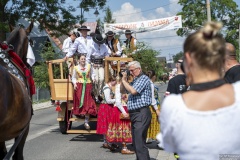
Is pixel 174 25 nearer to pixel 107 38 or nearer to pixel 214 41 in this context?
pixel 107 38

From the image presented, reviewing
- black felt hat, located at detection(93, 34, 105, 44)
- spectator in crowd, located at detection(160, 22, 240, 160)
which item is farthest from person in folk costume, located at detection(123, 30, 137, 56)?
spectator in crowd, located at detection(160, 22, 240, 160)

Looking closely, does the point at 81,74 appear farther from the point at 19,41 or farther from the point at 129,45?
the point at 19,41

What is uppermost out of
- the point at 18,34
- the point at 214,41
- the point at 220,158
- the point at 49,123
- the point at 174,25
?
the point at 174,25

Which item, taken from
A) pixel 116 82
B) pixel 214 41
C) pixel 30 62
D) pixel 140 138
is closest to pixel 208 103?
pixel 214 41

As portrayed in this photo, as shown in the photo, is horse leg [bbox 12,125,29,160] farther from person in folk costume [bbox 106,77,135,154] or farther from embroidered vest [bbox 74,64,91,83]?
embroidered vest [bbox 74,64,91,83]

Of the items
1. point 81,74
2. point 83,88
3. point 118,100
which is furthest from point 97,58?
point 118,100

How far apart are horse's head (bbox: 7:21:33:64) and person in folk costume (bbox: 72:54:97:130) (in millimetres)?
3141

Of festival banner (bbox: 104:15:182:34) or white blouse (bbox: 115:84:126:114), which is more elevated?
festival banner (bbox: 104:15:182:34)

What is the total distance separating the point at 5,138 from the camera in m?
4.99

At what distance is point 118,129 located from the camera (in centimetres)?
801

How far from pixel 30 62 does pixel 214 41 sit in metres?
4.66

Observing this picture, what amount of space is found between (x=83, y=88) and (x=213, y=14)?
124 feet

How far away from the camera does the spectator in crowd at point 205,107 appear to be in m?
1.89

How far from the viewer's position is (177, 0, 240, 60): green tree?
146 feet
